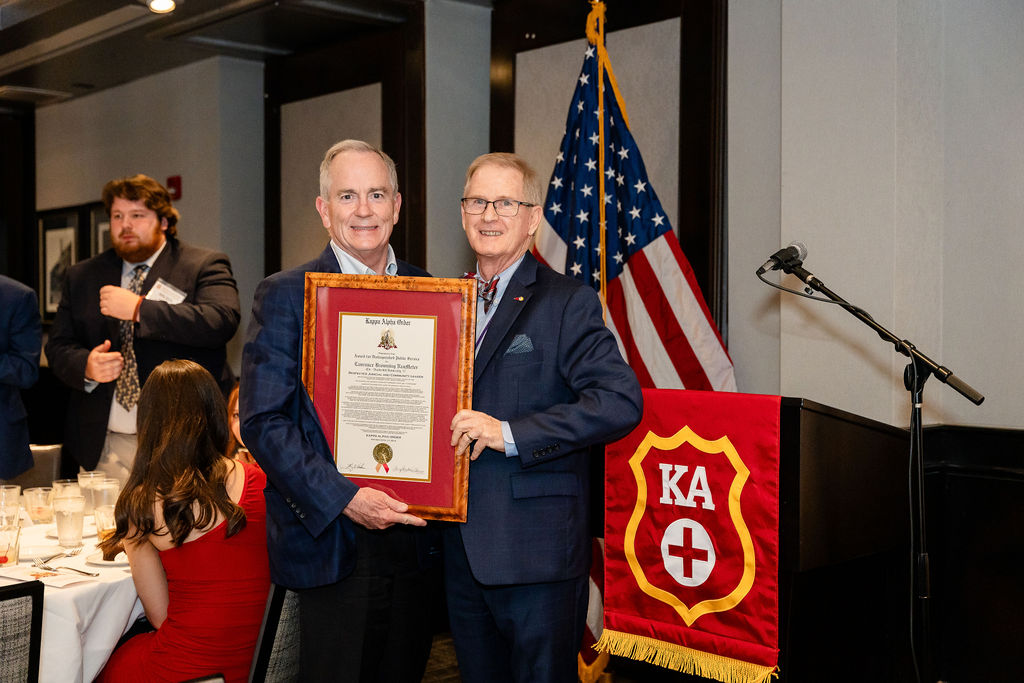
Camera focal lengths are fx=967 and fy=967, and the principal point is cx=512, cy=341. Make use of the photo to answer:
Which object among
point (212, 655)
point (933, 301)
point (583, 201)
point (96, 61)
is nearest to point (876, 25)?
point (933, 301)

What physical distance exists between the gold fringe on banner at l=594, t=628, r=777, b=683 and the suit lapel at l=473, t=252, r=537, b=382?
0.84 meters

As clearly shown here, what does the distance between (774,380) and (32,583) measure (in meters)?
2.59

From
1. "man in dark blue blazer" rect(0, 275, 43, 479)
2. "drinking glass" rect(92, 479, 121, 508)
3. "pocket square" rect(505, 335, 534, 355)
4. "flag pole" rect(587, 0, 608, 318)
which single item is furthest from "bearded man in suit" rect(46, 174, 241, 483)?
"pocket square" rect(505, 335, 534, 355)

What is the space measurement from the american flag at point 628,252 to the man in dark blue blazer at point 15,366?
1.84 meters

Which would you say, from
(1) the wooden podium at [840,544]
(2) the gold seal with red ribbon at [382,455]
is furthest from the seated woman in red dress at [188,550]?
(1) the wooden podium at [840,544]

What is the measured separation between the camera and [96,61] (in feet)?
20.0

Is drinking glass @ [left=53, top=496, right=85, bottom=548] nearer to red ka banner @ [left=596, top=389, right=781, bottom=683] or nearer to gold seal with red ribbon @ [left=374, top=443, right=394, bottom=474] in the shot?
gold seal with red ribbon @ [left=374, top=443, right=394, bottom=474]

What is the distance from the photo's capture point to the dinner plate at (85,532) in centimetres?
269

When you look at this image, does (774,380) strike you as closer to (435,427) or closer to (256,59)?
(435,427)

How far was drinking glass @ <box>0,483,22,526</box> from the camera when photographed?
8.14ft

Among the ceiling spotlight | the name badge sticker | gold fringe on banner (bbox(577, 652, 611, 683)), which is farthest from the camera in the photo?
the ceiling spotlight

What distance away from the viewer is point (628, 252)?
11.8 ft

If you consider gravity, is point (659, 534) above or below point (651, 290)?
below

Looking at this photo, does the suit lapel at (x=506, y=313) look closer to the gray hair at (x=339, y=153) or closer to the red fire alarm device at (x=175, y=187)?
the gray hair at (x=339, y=153)
